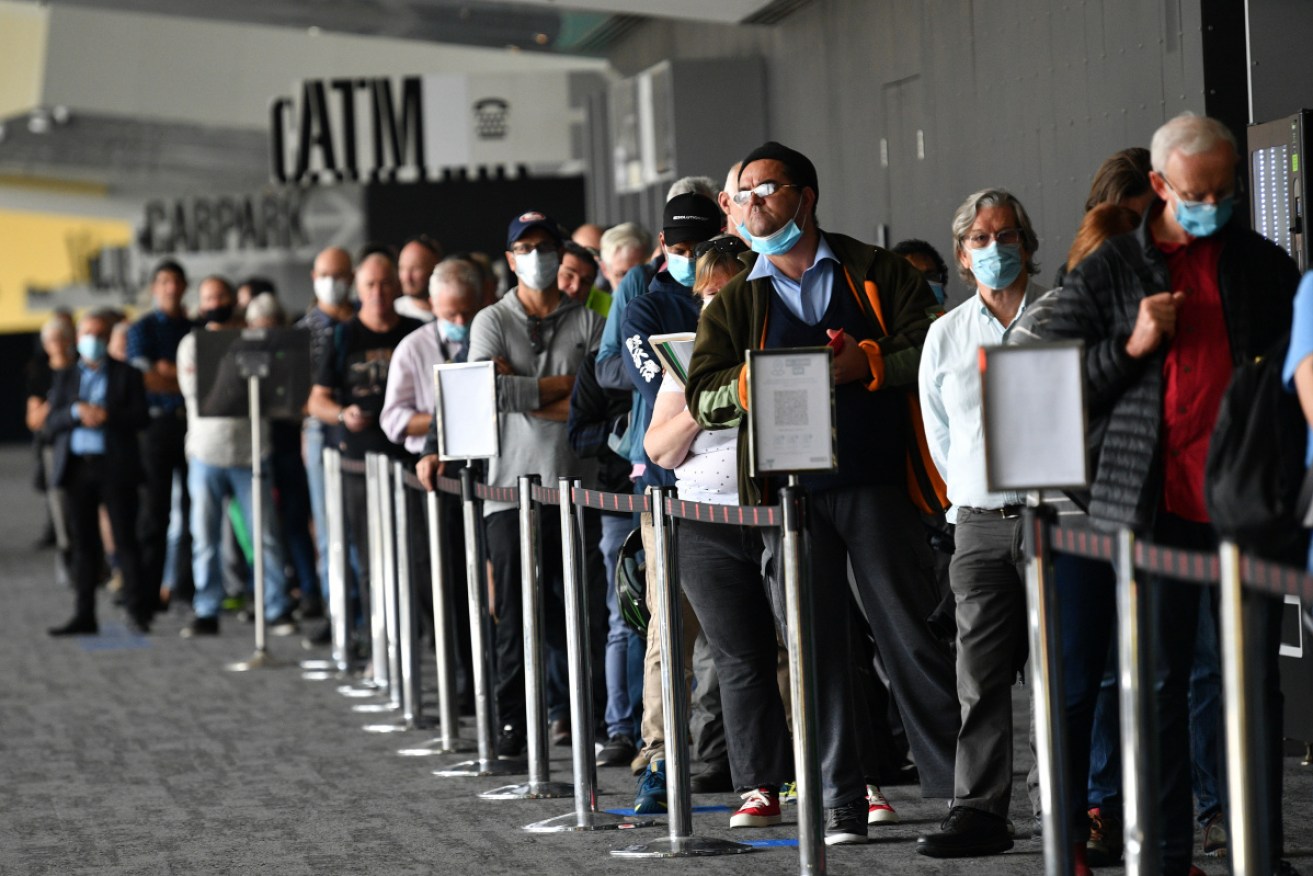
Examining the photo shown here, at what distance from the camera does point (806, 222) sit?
17.1ft

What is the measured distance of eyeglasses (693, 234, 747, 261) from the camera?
5582 mm

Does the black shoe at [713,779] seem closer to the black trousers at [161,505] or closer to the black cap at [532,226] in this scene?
the black cap at [532,226]

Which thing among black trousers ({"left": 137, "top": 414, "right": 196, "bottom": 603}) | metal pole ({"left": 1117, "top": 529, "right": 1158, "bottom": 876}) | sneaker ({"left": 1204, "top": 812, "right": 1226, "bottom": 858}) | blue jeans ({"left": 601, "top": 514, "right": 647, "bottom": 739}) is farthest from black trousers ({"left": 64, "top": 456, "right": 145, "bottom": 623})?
metal pole ({"left": 1117, "top": 529, "right": 1158, "bottom": 876})

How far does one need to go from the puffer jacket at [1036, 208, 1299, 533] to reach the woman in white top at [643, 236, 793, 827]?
4.37ft

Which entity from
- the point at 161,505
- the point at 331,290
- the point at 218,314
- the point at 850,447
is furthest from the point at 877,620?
the point at 161,505

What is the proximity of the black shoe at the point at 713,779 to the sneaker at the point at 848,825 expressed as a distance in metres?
0.94

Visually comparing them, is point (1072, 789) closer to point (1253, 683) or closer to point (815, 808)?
point (815, 808)

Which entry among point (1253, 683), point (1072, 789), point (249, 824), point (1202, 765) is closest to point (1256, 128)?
point (1202, 765)

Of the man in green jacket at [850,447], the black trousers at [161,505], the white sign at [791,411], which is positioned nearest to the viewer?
the white sign at [791,411]

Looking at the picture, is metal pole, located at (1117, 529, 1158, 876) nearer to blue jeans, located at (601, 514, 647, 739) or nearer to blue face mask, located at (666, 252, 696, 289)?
blue face mask, located at (666, 252, 696, 289)

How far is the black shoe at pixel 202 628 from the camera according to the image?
1135 cm

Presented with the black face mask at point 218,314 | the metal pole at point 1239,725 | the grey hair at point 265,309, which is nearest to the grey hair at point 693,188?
the metal pole at point 1239,725

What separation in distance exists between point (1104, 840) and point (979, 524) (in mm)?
815

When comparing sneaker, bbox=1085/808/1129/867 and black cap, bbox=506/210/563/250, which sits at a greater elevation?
black cap, bbox=506/210/563/250
